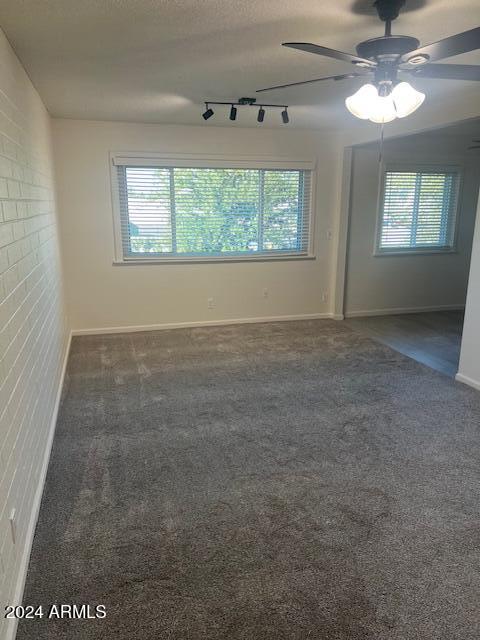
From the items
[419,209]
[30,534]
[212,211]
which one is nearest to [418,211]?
[419,209]

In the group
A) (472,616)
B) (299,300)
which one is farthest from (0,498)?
(299,300)

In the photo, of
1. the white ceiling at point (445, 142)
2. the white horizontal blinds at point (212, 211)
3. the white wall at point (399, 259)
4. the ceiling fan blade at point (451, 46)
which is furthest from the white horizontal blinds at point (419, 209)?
the ceiling fan blade at point (451, 46)

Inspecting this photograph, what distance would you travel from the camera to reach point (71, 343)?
5023mm

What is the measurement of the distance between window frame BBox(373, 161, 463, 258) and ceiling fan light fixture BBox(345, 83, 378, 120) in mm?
3810

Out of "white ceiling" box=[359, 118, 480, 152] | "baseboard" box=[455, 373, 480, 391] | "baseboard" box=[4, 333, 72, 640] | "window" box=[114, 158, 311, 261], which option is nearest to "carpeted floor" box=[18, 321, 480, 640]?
"baseboard" box=[4, 333, 72, 640]

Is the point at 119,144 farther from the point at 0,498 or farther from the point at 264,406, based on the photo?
the point at 0,498

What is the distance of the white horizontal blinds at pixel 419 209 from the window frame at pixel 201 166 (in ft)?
3.76

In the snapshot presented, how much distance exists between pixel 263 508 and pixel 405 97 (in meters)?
2.21

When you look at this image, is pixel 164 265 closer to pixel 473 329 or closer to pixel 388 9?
pixel 473 329

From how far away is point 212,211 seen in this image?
5.47 metres

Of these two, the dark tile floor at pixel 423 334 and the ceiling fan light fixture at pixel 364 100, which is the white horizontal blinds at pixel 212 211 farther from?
the ceiling fan light fixture at pixel 364 100

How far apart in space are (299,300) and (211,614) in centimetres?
464

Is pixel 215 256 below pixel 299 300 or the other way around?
the other way around

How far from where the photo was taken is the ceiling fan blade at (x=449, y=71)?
2.17m
